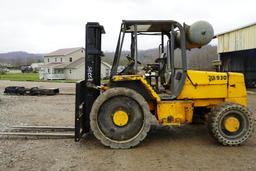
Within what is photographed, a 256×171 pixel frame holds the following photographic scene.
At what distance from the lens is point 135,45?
8086mm

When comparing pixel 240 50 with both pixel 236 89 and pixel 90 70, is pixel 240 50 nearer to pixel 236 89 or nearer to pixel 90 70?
pixel 236 89

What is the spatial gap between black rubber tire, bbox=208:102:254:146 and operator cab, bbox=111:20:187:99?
1.03m

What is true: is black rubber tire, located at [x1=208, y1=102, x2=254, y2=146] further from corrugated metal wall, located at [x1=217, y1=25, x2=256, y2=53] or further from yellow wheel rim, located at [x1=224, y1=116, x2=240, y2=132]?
corrugated metal wall, located at [x1=217, y1=25, x2=256, y2=53]

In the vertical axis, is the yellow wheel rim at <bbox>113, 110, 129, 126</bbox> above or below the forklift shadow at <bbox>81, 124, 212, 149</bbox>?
above

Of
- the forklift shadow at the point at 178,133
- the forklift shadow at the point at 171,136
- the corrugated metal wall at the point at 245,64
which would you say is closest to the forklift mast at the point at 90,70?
the forklift shadow at the point at 171,136

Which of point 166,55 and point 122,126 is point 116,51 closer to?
point 166,55

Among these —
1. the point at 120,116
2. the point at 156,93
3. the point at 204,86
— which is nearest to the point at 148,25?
the point at 156,93

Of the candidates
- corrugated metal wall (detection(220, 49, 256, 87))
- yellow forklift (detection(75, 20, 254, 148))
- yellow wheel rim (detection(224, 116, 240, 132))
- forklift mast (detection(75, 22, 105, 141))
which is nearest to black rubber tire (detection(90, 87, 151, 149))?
yellow forklift (detection(75, 20, 254, 148))

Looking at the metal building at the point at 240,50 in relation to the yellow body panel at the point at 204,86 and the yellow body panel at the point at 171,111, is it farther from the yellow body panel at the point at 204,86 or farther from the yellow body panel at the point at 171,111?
the yellow body panel at the point at 171,111

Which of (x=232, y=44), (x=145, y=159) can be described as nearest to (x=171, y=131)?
(x=145, y=159)

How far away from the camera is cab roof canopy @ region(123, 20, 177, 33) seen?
8.06 meters

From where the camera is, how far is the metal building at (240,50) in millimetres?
23062

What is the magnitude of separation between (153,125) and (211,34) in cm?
364

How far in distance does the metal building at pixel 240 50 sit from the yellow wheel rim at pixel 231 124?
15.7 m
